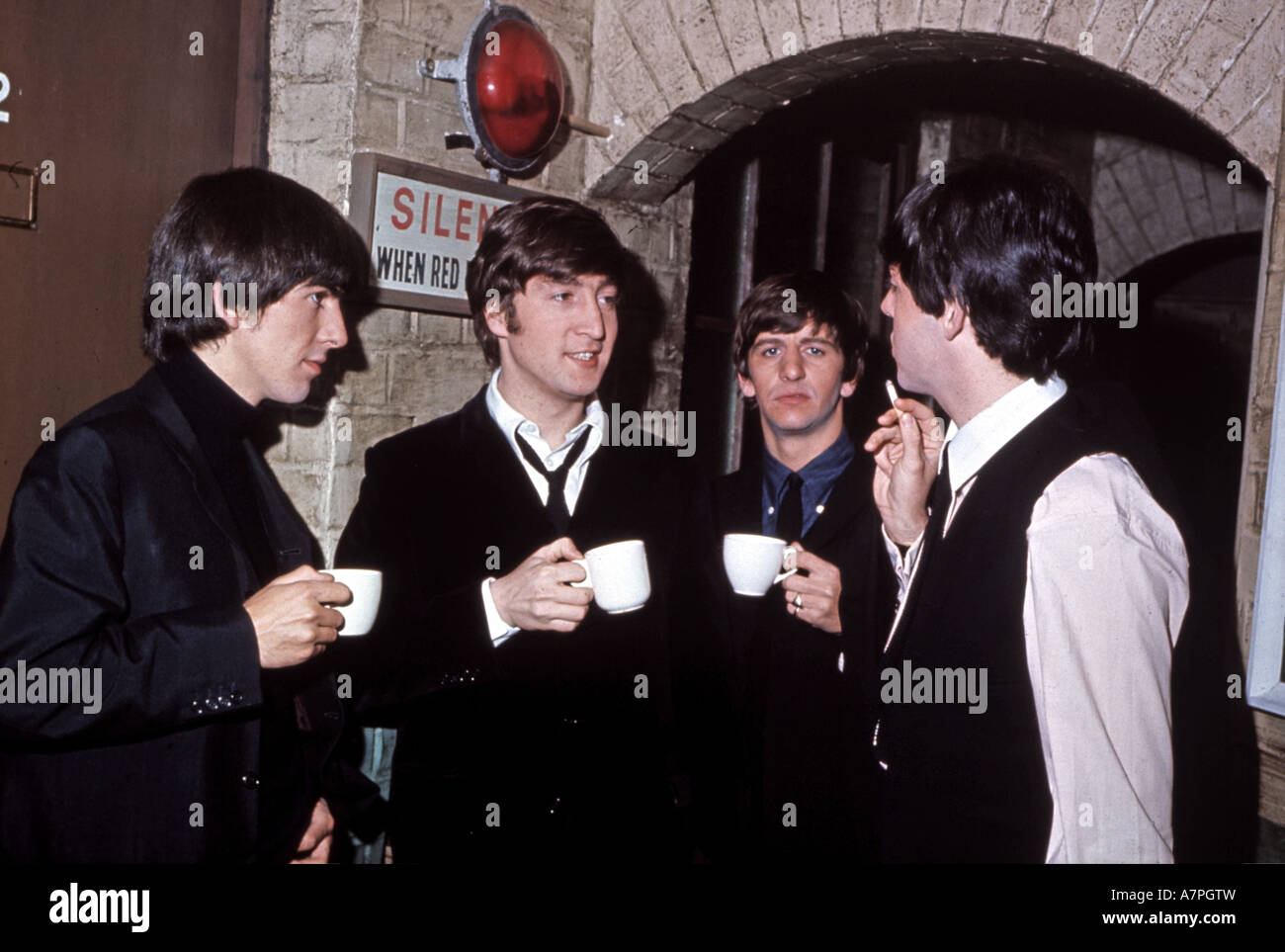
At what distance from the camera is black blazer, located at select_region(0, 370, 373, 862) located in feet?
5.00

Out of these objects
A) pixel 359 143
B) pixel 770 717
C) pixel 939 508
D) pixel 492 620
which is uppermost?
pixel 359 143

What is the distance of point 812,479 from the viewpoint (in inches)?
101

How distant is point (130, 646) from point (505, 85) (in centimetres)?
176

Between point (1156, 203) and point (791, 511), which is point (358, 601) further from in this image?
point (1156, 203)

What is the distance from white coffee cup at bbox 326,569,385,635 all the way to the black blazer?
15cm

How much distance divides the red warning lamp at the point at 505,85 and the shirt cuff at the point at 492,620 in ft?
4.25

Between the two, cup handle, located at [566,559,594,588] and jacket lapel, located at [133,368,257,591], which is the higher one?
jacket lapel, located at [133,368,257,591]

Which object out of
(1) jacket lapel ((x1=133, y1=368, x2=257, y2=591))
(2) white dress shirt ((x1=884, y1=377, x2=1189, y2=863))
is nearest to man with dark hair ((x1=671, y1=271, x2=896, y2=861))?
(2) white dress shirt ((x1=884, y1=377, x2=1189, y2=863))

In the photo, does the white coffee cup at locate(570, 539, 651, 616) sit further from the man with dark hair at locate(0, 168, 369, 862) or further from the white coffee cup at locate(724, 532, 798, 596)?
the man with dark hair at locate(0, 168, 369, 862)

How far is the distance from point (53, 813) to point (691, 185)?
2731 mm

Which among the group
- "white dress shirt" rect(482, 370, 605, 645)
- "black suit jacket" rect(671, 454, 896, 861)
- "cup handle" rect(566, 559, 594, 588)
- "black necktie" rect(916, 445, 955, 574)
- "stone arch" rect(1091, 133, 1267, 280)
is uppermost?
"stone arch" rect(1091, 133, 1267, 280)

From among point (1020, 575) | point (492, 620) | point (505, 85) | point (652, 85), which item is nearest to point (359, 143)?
point (505, 85)

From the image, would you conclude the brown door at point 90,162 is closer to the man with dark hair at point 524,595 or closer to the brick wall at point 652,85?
the brick wall at point 652,85
